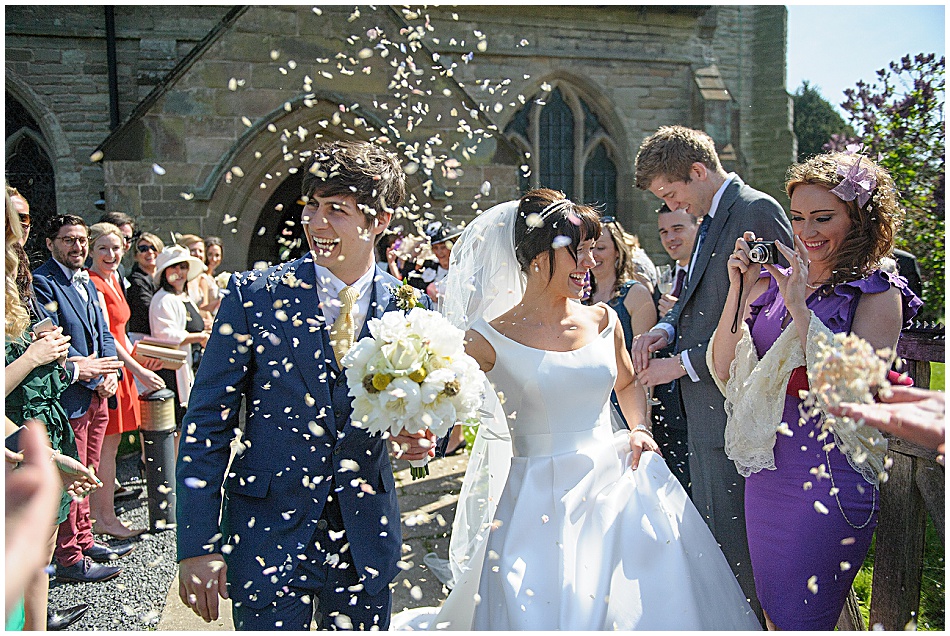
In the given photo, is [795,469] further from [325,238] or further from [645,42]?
[645,42]

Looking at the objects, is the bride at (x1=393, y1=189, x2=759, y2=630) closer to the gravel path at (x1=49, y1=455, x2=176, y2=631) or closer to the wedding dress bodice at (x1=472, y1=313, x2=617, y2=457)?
the wedding dress bodice at (x1=472, y1=313, x2=617, y2=457)

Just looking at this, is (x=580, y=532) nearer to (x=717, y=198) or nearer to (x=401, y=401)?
(x=401, y=401)

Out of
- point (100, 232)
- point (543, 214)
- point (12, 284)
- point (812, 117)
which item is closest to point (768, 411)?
point (543, 214)

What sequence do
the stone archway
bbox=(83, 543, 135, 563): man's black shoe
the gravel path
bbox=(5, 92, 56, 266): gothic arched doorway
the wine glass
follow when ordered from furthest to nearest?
bbox=(5, 92, 56, 266): gothic arched doorway, the stone archway, the wine glass, bbox=(83, 543, 135, 563): man's black shoe, the gravel path

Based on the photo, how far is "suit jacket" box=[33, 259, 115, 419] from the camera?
449 centimetres

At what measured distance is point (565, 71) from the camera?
1283cm

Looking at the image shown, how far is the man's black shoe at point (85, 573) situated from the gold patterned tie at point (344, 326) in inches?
124

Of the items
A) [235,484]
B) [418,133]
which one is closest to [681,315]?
[235,484]

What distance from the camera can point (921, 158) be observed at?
599 centimetres

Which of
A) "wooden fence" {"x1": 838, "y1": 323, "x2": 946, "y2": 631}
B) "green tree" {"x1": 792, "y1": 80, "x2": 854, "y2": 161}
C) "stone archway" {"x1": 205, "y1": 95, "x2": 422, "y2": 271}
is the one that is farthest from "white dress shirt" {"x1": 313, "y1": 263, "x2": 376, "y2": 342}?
"green tree" {"x1": 792, "y1": 80, "x2": 854, "y2": 161}

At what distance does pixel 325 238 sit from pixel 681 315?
2.06 metres

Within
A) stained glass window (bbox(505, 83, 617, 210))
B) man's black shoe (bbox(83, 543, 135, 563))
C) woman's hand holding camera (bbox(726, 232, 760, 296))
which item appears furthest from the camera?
stained glass window (bbox(505, 83, 617, 210))

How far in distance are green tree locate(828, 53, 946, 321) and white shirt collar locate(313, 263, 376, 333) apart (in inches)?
186

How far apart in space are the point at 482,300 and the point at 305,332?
1.10m
